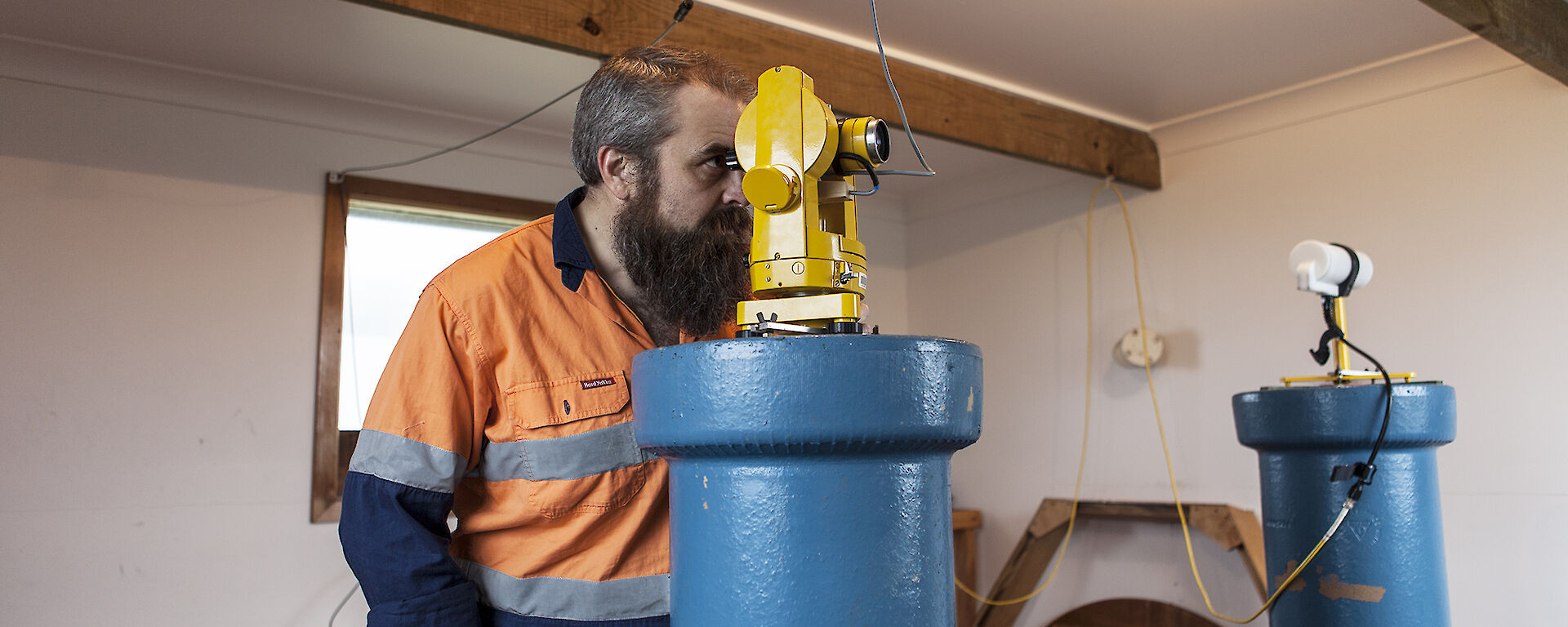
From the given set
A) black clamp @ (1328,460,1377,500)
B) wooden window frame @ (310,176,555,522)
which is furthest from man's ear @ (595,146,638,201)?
wooden window frame @ (310,176,555,522)

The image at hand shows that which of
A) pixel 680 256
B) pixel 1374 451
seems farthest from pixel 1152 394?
pixel 680 256

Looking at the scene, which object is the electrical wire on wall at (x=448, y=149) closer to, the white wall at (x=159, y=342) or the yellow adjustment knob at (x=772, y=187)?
the white wall at (x=159, y=342)

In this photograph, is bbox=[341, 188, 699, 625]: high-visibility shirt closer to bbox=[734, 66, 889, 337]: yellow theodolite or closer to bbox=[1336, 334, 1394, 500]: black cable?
bbox=[734, 66, 889, 337]: yellow theodolite

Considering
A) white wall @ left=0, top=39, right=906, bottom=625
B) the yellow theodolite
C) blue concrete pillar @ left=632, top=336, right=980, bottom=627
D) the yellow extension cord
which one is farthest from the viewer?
the yellow extension cord

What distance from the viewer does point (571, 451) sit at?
46.1 inches

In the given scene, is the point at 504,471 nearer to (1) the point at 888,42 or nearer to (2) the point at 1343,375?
(2) the point at 1343,375

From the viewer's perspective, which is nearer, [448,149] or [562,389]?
[562,389]

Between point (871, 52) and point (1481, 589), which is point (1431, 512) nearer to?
point (1481, 589)

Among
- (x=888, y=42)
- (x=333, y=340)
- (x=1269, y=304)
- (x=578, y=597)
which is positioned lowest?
(x=578, y=597)

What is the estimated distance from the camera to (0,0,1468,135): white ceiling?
9.75 feet

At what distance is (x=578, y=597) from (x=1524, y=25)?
9.04ft

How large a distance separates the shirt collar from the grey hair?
102mm

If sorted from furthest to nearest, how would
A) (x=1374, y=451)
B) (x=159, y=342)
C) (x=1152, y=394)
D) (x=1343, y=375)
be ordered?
(x=1152, y=394) → (x=159, y=342) → (x=1343, y=375) → (x=1374, y=451)

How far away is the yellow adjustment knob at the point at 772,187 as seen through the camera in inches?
31.4
